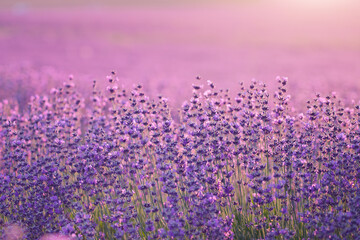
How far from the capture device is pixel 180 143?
461 centimetres

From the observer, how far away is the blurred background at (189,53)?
11555mm

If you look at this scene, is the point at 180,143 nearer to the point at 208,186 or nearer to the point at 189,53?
the point at 208,186

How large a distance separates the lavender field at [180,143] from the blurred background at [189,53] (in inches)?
5.1

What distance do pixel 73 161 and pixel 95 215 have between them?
0.66 meters

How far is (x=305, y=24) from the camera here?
39.5 metres

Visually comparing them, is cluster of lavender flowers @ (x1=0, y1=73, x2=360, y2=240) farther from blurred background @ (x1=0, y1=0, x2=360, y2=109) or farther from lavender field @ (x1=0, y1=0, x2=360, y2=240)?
blurred background @ (x1=0, y1=0, x2=360, y2=109)

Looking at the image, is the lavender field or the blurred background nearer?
the lavender field

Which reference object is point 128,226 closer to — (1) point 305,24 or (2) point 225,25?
(2) point 225,25

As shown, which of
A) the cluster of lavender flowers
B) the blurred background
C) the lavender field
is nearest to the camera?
→ the cluster of lavender flowers

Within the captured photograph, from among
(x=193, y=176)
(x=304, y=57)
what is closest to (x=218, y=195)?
(x=193, y=176)

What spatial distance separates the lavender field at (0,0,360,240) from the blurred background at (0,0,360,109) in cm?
13

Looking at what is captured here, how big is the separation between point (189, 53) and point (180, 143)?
19885 mm

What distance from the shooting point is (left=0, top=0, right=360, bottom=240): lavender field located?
3.81 m

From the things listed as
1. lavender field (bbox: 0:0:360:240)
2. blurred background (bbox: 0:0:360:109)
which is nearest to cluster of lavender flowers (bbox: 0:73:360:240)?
lavender field (bbox: 0:0:360:240)
